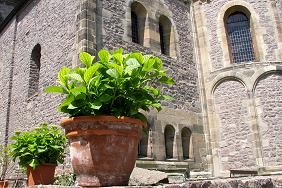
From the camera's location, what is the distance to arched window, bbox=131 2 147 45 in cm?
1010

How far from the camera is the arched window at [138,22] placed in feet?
33.1

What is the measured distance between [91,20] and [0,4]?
1390 cm

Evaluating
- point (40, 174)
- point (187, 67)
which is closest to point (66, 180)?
point (40, 174)

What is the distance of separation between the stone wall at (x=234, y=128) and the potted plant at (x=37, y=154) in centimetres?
620

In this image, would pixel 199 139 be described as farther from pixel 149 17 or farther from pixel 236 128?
pixel 149 17

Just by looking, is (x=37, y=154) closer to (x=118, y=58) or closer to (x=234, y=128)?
Answer: (x=118, y=58)

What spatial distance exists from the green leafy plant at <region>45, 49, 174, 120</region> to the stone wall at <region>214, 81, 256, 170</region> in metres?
7.26

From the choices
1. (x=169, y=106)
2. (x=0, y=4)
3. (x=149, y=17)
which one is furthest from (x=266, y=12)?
(x=0, y=4)

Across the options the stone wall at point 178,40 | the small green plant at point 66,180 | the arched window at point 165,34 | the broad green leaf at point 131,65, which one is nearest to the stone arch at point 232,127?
the stone wall at point 178,40

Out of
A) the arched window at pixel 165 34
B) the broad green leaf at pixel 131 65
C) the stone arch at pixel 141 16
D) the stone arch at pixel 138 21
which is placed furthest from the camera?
the arched window at pixel 165 34

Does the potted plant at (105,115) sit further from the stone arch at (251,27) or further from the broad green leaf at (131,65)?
the stone arch at (251,27)

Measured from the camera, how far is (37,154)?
5.99 m

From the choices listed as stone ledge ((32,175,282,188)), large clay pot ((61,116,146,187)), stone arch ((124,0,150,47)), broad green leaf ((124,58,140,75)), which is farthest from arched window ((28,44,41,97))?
stone ledge ((32,175,282,188))

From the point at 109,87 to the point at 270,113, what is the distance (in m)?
8.23
